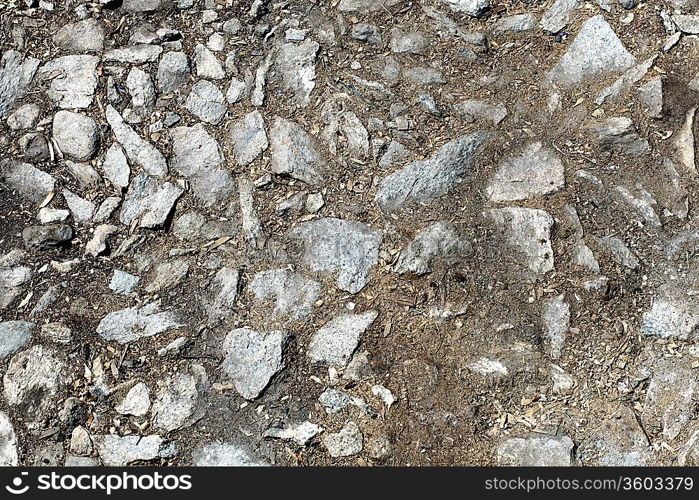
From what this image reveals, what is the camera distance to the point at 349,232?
14.0ft

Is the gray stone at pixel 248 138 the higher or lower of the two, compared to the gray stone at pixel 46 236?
Answer: higher

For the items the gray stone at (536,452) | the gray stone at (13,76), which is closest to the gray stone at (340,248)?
the gray stone at (536,452)

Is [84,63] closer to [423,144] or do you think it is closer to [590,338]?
[423,144]

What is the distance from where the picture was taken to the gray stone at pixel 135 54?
5000 millimetres

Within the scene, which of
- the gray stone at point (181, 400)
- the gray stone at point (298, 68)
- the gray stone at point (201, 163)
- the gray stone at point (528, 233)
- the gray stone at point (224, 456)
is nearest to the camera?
the gray stone at point (224, 456)

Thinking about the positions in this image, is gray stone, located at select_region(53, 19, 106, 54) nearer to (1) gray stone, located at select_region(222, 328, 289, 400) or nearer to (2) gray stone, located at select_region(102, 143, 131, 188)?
(2) gray stone, located at select_region(102, 143, 131, 188)

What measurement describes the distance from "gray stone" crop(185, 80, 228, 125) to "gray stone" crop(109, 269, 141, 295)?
1104mm

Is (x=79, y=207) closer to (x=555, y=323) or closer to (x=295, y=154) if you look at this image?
(x=295, y=154)

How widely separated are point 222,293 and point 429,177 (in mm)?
1301

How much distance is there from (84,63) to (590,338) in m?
3.50

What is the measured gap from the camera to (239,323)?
405 cm

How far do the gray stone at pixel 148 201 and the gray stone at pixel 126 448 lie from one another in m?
1.23

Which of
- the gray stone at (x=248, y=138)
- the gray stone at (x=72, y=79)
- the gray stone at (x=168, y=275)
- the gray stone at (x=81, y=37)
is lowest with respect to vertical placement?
the gray stone at (x=168, y=275)

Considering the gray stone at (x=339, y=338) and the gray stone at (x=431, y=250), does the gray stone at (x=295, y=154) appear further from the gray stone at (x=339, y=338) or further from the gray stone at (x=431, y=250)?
the gray stone at (x=339, y=338)
